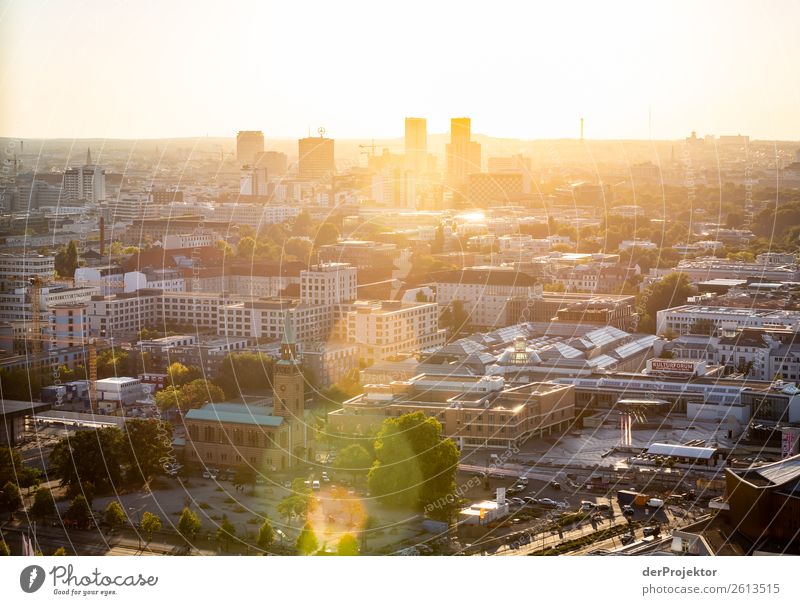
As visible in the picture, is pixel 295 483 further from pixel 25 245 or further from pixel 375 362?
pixel 25 245

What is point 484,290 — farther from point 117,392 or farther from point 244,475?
point 244,475

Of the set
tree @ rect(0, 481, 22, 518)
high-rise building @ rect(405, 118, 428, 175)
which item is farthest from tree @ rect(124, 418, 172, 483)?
high-rise building @ rect(405, 118, 428, 175)

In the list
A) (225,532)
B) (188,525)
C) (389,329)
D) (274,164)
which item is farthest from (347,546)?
(274,164)

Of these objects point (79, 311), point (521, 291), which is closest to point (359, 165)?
point (521, 291)

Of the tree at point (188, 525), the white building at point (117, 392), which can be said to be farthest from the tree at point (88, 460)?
the white building at point (117, 392)

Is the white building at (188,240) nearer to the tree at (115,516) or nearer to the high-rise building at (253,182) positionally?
the high-rise building at (253,182)

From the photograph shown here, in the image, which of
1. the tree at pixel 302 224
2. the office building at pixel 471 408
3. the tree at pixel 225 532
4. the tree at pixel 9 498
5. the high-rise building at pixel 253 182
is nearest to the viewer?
the tree at pixel 225 532
